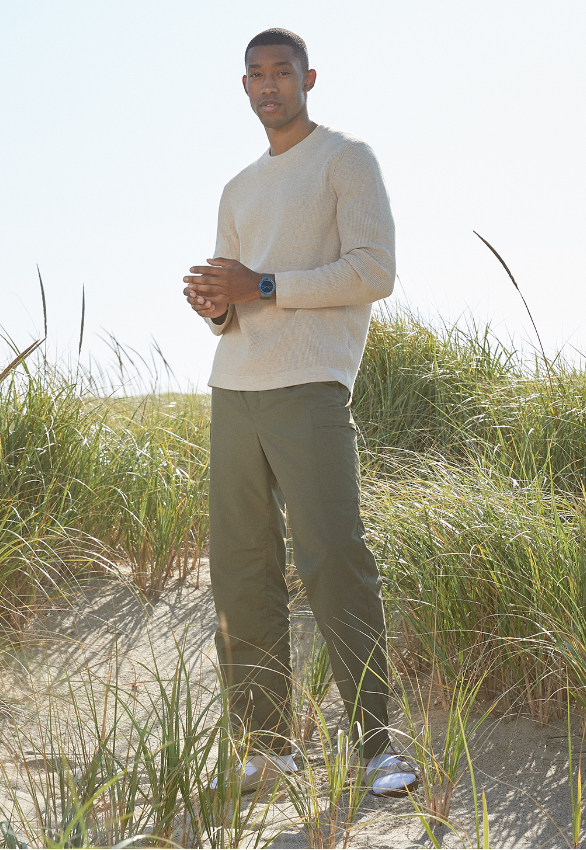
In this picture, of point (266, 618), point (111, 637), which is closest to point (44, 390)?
point (111, 637)

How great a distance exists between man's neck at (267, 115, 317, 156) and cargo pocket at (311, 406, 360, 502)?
32.4 inches

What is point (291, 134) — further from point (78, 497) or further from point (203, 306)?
point (78, 497)

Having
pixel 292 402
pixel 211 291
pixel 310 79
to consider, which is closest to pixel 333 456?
pixel 292 402

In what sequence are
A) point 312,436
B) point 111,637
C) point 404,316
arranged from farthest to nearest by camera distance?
point 404,316, point 111,637, point 312,436

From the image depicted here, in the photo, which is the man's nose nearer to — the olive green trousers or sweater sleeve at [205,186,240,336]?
sweater sleeve at [205,186,240,336]

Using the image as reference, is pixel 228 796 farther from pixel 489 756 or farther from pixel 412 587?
pixel 412 587

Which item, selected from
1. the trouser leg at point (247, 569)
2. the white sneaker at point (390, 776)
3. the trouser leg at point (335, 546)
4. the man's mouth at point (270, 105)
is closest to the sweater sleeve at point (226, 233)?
the man's mouth at point (270, 105)

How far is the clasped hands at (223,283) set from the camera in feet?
6.73

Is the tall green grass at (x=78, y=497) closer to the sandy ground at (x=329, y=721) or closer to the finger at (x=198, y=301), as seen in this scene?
the sandy ground at (x=329, y=721)

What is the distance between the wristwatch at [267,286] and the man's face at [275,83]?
486 mm

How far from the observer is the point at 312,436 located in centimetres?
203

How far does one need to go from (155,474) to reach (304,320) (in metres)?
1.71

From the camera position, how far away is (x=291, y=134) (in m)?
2.27

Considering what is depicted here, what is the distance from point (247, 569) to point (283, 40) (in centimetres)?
150
